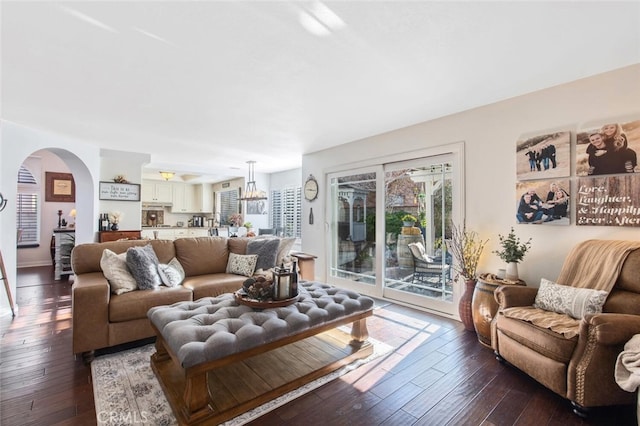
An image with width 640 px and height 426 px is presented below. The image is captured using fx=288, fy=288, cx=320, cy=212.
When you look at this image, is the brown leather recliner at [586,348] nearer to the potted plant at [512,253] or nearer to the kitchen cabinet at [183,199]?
the potted plant at [512,253]

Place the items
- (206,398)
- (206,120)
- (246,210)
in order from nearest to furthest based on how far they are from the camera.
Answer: (206,398)
(206,120)
(246,210)

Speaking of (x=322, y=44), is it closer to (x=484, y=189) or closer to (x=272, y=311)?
(x=272, y=311)

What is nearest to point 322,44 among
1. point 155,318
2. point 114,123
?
point 155,318

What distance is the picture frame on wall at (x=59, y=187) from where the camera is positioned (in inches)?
264

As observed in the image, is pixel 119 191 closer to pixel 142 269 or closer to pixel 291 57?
pixel 142 269

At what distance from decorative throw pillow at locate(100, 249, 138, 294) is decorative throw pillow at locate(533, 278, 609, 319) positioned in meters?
3.66

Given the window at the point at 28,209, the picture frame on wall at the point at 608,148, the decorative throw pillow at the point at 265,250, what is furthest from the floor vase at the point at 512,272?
the window at the point at 28,209

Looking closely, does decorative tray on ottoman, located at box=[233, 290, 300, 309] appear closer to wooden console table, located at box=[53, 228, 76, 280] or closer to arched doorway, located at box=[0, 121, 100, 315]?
arched doorway, located at box=[0, 121, 100, 315]

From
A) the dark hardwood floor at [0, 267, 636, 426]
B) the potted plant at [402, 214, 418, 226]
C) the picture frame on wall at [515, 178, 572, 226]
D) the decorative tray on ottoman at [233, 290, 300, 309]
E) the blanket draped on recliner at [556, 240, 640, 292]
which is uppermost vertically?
the picture frame on wall at [515, 178, 572, 226]

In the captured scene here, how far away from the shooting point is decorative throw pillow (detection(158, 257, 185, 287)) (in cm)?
306

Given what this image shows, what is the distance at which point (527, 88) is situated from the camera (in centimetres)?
277

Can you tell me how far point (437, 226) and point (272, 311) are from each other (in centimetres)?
249

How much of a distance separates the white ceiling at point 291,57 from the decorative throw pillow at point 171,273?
70.4 inches

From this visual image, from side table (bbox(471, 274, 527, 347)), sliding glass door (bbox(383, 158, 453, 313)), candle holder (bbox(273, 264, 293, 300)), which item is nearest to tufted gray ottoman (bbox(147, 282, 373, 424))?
candle holder (bbox(273, 264, 293, 300))
